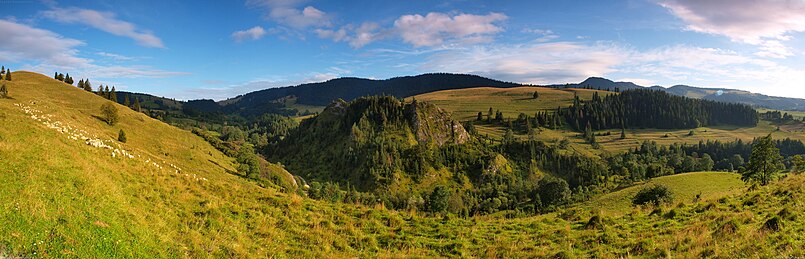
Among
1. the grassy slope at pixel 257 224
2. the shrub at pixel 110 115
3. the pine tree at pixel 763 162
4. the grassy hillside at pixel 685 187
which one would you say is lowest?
the grassy hillside at pixel 685 187

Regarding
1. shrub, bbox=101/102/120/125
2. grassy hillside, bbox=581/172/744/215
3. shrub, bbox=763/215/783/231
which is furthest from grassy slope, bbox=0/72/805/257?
shrub, bbox=101/102/120/125

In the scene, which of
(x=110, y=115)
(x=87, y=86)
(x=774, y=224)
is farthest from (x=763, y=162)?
(x=87, y=86)

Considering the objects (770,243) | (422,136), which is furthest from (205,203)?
(422,136)

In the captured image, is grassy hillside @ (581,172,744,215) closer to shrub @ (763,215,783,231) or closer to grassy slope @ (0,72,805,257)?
grassy slope @ (0,72,805,257)

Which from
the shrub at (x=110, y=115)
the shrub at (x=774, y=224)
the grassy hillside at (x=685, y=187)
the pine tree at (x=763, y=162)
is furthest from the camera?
the shrub at (x=110, y=115)

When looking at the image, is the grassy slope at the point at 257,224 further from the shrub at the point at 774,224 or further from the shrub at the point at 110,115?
the shrub at the point at 110,115

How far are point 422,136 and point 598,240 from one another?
179077 mm

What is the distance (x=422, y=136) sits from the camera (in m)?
196

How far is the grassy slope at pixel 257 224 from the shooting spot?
11383 mm

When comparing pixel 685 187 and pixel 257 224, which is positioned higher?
pixel 257 224

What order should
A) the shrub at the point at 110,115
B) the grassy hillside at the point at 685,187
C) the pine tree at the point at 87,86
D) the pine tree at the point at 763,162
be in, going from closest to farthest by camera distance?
1. the pine tree at the point at 763,162
2. the grassy hillside at the point at 685,187
3. the shrub at the point at 110,115
4. the pine tree at the point at 87,86

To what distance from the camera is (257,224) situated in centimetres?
1714

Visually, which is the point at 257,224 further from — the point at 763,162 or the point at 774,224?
the point at 763,162

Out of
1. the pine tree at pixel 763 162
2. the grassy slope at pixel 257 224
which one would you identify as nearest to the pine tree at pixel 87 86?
the grassy slope at pixel 257 224
